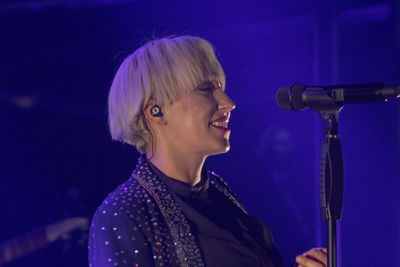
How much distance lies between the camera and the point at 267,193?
9.59 ft

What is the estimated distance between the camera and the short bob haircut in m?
1.42

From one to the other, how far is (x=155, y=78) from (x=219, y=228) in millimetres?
554

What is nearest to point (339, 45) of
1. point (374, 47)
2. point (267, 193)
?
point (374, 47)

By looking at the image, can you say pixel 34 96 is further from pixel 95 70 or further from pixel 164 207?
pixel 164 207

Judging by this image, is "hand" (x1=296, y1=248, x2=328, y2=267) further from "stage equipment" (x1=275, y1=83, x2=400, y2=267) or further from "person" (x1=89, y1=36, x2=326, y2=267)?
"stage equipment" (x1=275, y1=83, x2=400, y2=267)

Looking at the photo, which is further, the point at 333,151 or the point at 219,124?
the point at 219,124

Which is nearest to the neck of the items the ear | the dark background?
the ear

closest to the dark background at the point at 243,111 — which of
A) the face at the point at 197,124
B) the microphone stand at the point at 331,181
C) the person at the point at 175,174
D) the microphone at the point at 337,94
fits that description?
the person at the point at 175,174

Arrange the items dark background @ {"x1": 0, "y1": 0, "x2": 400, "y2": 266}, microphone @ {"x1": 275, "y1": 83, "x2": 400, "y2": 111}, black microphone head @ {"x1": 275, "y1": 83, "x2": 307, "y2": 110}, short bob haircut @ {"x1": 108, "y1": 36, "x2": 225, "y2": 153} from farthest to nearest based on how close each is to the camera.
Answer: dark background @ {"x1": 0, "y1": 0, "x2": 400, "y2": 266} < short bob haircut @ {"x1": 108, "y1": 36, "x2": 225, "y2": 153} < black microphone head @ {"x1": 275, "y1": 83, "x2": 307, "y2": 110} < microphone @ {"x1": 275, "y1": 83, "x2": 400, "y2": 111}

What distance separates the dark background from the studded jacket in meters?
1.18

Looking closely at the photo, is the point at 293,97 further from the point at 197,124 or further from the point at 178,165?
the point at 178,165

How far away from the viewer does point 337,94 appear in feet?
3.64

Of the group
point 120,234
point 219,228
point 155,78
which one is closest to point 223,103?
point 155,78

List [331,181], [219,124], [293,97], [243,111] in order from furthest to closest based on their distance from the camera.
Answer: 1. [243,111]
2. [219,124]
3. [293,97]
4. [331,181]
